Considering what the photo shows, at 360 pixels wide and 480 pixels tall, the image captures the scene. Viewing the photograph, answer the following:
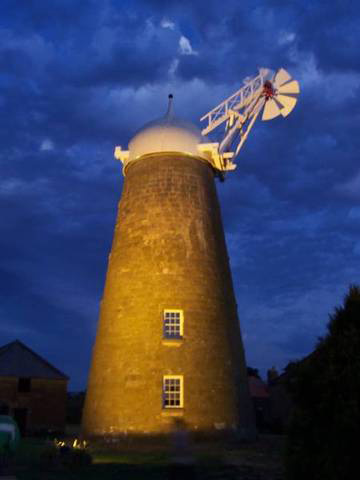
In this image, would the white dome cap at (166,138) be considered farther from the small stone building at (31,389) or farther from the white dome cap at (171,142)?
the small stone building at (31,389)

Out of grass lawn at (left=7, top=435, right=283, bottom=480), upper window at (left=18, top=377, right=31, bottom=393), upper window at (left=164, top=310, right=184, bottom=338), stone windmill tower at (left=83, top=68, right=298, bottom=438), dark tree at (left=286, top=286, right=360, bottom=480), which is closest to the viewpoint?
dark tree at (left=286, top=286, right=360, bottom=480)

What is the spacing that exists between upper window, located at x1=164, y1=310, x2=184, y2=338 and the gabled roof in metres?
17.6

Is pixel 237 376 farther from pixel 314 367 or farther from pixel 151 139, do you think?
pixel 314 367

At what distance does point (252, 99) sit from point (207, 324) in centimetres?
1100

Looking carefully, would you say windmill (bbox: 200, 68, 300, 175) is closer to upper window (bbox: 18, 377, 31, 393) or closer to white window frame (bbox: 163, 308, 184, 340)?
white window frame (bbox: 163, 308, 184, 340)

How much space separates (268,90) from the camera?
25.9 metres

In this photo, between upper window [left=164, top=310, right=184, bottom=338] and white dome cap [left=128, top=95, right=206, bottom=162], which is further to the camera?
white dome cap [left=128, top=95, right=206, bottom=162]

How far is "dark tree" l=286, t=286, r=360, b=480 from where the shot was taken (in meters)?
8.24

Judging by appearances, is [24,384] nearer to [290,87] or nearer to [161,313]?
[161,313]

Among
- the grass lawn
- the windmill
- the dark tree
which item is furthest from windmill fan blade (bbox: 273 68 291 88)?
the dark tree

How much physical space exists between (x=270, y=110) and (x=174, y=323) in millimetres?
11209

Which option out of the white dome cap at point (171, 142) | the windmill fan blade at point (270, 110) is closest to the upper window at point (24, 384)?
the white dome cap at point (171, 142)

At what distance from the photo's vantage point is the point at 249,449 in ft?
66.5

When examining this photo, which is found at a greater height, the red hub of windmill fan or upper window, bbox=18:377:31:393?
the red hub of windmill fan
